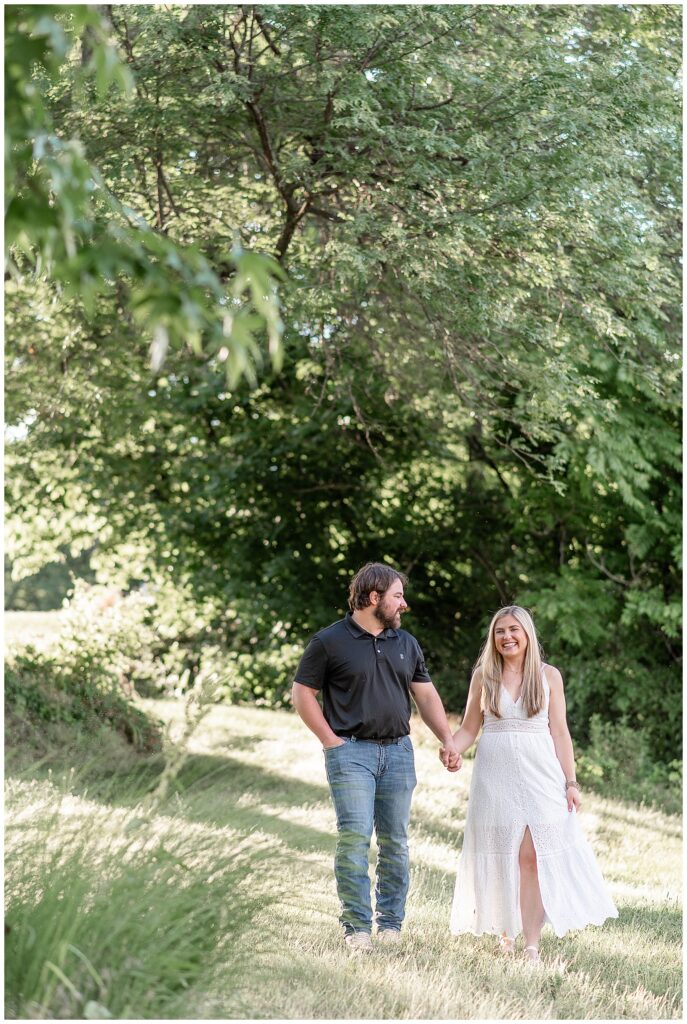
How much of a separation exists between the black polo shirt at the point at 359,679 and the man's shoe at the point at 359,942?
35.7 inches

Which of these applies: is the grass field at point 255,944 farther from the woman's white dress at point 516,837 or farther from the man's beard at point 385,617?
the man's beard at point 385,617

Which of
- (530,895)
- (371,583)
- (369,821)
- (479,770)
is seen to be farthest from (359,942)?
(371,583)

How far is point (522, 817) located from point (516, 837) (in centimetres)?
10

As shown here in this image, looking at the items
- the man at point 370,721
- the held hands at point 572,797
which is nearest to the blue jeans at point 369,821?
the man at point 370,721

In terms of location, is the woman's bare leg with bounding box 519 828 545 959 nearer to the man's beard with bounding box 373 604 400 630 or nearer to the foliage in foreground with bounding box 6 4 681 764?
the man's beard with bounding box 373 604 400 630

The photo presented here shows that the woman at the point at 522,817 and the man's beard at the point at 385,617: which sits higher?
the man's beard at the point at 385,617

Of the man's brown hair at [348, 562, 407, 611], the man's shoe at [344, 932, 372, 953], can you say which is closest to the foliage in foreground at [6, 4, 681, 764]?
the man's brown hair at [348, 562, 407, 611]

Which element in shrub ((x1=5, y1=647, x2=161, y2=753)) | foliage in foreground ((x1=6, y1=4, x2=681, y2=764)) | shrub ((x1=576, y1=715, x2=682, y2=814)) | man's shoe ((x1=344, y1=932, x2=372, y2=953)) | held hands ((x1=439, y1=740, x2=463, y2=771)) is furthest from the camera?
shrub ((x1=576, y1=715, x2=682, y2=814))

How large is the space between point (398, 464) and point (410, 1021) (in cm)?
1080

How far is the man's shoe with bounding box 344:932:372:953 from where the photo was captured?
519cm

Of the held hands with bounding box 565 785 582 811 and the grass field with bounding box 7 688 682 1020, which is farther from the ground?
the held hands with bounding box 565 785 582 811

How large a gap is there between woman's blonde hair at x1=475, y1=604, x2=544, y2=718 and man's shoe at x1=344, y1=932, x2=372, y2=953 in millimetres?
1264

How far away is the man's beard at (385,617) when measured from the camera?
223 inches

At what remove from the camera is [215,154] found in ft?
30.6
